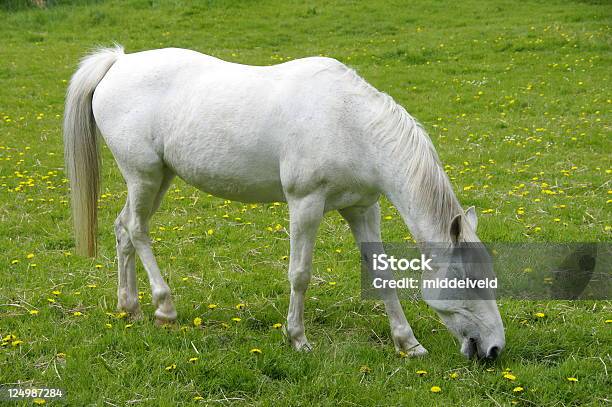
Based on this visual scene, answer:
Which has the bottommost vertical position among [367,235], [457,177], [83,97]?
[457,177]

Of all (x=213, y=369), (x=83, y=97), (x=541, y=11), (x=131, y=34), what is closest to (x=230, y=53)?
(x=131, y=34)

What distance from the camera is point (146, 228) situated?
15.9 ft

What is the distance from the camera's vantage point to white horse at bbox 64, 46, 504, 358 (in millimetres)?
3961

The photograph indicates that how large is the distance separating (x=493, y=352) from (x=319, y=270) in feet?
6.90

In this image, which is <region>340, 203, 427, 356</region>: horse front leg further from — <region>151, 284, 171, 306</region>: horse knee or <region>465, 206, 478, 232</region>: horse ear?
<region>151, 284, 171, 306</region>: horse knee

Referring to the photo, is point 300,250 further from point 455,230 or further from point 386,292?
point 455,230

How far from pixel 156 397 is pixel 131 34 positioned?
15.0 meters

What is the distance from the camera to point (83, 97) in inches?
193

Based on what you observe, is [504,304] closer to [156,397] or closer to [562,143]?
[156,397]

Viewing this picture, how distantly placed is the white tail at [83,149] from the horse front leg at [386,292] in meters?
1.87

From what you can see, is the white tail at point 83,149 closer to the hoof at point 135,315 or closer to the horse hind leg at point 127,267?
the horse hind leg at point 127,267

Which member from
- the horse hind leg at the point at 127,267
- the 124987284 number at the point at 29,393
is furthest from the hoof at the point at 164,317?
the 124987284 number at the point at 29,393

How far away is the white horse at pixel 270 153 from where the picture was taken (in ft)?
13.0

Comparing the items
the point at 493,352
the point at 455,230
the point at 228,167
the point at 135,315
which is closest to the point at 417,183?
the point at 455,230
